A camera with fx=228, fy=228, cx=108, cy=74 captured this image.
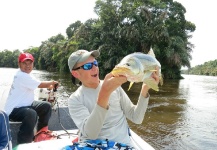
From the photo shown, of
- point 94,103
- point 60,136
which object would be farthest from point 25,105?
point 94,103

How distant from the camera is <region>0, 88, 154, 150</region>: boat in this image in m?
3.03

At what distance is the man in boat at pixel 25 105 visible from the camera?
382 centimetres

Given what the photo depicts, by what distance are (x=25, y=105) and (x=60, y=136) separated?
861 millimetres

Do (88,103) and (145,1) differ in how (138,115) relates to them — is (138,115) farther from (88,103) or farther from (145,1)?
(145,1)

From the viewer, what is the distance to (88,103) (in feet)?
7.43

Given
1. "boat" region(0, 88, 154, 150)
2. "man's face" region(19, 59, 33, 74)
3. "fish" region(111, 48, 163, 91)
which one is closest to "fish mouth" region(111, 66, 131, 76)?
"fish" region(111, 48, 163, 91)

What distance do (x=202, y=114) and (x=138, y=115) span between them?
8.00 m

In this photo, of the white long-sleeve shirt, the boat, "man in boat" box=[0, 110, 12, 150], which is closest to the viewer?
the white long-sleeve shirt

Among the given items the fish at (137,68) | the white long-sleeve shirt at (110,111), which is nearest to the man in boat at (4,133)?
the white long-sleeve shirt at (110,111)

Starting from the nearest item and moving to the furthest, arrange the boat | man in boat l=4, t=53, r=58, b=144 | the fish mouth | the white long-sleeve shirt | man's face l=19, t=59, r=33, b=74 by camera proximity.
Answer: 1. the fish mouth
2. the white long-sleeve shirt
3. the boat
4. man in boat l=4, t=53, r=58, b=144
5. man's face l=19, t=59, r=33, b=74

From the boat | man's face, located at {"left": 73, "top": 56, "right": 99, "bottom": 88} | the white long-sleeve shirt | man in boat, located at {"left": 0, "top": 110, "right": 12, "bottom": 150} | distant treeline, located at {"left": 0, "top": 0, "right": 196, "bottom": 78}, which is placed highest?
distant treeline, located at {"left": 0, "top": 0, "right": 196, "bottom": 78}

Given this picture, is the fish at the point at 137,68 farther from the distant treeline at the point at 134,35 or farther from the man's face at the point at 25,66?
the distant treeline at the point at 134,35

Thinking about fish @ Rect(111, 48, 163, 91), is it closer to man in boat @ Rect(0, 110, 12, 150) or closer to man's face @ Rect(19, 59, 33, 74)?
man in boat @ Rect(0, 110, 12, 150)

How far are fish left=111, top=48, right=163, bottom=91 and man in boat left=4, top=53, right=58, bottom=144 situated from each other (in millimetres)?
2649
